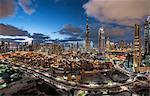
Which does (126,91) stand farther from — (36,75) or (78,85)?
(36,75)

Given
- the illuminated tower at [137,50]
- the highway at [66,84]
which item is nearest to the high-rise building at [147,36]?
the illuminated tower at [137,50]

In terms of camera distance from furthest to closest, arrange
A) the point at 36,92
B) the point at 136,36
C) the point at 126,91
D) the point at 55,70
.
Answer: the point at 136,36, the point at 55,70, the point at 126,91, the point at 36,92

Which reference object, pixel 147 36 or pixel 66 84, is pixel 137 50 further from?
→ pixel 66 84

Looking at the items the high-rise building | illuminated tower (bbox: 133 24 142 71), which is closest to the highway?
illuminated tower (bbox: 133 24 142 71)

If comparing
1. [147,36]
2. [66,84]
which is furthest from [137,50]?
[66,84]

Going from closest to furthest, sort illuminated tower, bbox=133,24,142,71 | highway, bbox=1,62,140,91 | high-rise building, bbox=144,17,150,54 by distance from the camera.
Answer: highway, bbox=1,62,140,91
illuminated tower, bbox=133,24,142,71
high-rise building, bbox=144,17,150,54

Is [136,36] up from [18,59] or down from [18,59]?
up

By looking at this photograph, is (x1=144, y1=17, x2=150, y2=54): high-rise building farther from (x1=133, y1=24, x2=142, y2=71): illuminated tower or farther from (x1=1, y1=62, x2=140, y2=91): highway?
(x1=1, y1=62, x2=140, y2=91): highway

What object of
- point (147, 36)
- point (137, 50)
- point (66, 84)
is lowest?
point (66, 84)

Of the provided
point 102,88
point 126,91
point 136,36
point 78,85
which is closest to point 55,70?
point 78,85

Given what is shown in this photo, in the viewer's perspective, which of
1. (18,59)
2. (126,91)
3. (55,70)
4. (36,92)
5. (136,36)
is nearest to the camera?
(36,92)

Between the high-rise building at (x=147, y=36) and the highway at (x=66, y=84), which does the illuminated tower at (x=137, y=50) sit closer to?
the high-rise building at (x=147, y=36)
